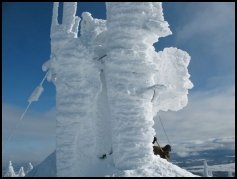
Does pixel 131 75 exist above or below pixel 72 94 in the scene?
above

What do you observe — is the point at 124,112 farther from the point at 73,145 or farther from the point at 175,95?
the point at 175,95

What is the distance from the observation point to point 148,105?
2038cm

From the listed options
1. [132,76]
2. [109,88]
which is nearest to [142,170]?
[109,88]

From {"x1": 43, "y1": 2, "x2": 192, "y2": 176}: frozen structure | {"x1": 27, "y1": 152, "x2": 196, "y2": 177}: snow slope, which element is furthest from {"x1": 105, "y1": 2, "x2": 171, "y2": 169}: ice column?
{"x1": 27, "y1": 152, "x2": 196, "y2": 177}: snow slope

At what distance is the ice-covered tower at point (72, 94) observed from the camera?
68.4ft

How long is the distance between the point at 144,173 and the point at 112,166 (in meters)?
2.08

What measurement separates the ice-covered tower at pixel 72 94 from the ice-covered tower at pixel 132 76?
1360mm

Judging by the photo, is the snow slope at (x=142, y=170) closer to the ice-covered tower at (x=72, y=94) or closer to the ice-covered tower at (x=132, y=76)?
Result: the ice-covered tower at (x=132, y=76)

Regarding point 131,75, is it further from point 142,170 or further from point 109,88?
point 142,170

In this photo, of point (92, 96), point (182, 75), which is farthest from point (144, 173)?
point (182, 75)

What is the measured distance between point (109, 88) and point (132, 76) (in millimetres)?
1240

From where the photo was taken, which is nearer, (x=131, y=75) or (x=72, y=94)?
(x=131, y=75)

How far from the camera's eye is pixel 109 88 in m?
20.5

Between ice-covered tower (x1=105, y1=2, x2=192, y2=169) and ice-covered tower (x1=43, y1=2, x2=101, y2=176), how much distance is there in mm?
1360
